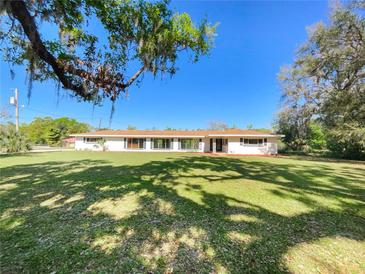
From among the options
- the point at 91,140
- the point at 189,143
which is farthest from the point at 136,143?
the point at 189,143

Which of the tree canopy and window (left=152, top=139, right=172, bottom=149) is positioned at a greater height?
the tree canopy

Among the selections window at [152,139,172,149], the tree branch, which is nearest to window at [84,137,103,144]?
window at [152,139,172,149]

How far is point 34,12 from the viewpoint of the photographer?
337 cm

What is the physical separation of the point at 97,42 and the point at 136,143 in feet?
72.7

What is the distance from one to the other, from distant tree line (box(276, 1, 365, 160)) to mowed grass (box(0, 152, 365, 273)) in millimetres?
12727

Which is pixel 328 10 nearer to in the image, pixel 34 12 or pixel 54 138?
pixel 34 12

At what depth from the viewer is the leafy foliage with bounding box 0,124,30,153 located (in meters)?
20.0

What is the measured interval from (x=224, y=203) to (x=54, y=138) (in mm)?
48286

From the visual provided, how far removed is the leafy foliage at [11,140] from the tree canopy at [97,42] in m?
21.1

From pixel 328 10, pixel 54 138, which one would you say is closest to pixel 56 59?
pixel 328 10

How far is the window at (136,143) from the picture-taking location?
85.4 ft

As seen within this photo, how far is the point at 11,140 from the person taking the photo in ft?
66.7

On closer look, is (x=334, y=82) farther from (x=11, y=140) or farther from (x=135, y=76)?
(x=11, y=140)

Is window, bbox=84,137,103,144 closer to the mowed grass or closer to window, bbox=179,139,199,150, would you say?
window, bbox=179,139,199,150
